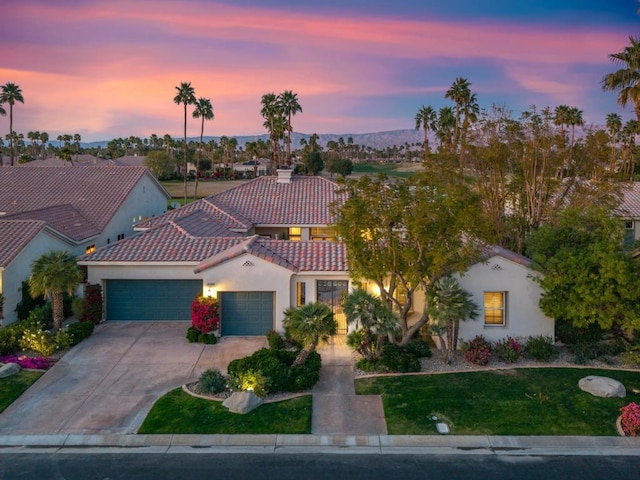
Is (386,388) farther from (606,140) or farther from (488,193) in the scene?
(606,140)

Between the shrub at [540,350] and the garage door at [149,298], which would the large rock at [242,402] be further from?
the shrub at [540,350]

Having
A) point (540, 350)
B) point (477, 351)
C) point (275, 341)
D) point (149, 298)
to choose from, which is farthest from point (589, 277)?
point (149, 298)

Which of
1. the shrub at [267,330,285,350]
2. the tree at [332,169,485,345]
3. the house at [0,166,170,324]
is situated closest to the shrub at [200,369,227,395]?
the shrub at [267,330,285,350]

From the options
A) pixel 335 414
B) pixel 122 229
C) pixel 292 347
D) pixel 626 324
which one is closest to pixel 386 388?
pixel 335 414

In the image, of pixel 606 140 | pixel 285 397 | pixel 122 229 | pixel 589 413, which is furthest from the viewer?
pixel 122 229

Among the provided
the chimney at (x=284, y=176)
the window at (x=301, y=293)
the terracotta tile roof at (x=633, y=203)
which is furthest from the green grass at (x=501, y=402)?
the chimney at (x=284, y=176)
